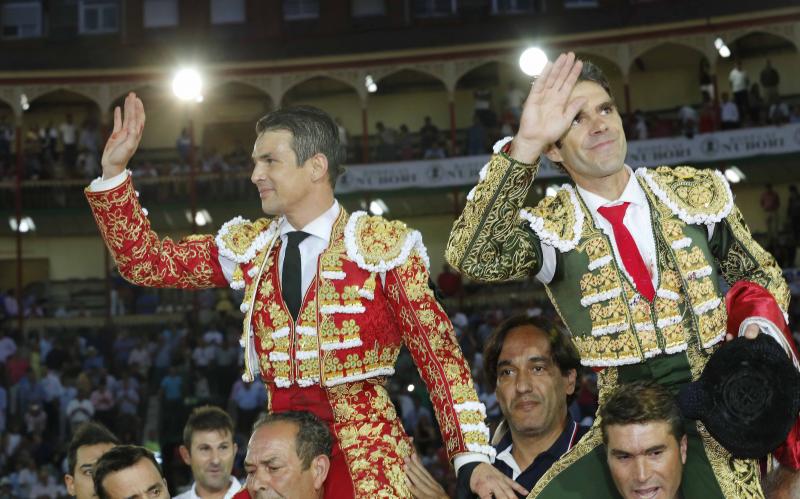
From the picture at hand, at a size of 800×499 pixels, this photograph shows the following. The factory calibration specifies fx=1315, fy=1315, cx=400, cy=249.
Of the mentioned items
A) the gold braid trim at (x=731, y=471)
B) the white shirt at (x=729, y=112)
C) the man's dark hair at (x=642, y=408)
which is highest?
the white shirt at (x=729, y=112)

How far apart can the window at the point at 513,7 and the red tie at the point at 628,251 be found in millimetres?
21898

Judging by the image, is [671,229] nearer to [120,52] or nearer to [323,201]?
[323,201]

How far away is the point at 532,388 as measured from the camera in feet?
15.4

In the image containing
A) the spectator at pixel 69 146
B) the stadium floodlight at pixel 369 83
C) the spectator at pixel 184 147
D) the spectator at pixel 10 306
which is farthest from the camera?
the spectator at pixel 184 147

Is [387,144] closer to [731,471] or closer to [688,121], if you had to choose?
[688,121]

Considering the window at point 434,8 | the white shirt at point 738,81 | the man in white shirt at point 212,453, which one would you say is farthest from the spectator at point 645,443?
the window at point 434,8

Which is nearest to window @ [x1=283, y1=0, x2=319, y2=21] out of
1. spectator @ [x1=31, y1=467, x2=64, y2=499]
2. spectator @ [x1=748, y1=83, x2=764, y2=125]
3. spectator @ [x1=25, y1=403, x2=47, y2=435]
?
spectator @ [x1=748, y1=83, x2=764, y2=125]

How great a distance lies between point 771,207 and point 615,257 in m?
19.0

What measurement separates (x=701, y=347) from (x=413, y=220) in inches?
853

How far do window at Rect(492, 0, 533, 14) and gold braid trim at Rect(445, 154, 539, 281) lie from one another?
72.3 feet

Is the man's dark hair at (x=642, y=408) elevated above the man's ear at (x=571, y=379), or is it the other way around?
the man's ear at (x=571, y=379)

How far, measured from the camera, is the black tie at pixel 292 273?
407 centimetres

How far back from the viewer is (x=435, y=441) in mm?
13398

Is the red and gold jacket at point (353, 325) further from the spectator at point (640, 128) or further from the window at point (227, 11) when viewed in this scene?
the window at point (227, 11)
